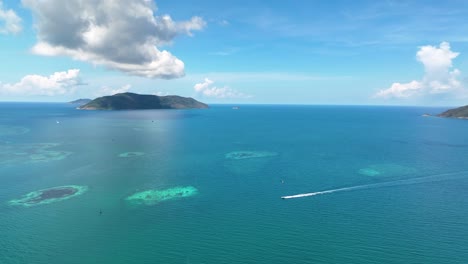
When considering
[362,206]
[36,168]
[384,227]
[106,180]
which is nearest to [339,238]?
[384,227]

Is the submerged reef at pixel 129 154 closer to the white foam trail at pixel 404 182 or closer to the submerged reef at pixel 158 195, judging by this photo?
the submerged reef at pixel 158 195

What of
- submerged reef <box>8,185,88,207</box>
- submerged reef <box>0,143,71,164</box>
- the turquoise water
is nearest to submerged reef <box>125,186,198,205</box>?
the turquoise water

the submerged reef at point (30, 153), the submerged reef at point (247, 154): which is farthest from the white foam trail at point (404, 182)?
the submerged reef at point (30, 153)

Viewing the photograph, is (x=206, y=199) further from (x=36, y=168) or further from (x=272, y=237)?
(x=36, y=168)

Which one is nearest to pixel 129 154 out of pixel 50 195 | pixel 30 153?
pixel 30 153

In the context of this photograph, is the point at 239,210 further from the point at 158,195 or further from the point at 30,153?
the point at 30,153

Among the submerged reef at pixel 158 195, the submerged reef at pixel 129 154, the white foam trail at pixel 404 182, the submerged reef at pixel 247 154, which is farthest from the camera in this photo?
the submerged reef at pixel 247 154

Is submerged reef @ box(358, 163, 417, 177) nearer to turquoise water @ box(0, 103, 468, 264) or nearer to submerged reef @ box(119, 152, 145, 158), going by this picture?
turquoise water @ box(0, 103, 468, 264)

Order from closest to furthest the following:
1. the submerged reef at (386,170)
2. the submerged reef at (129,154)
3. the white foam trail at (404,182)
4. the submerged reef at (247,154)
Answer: the white foam trail at (404,182), the submerged reef at (386,170), the submerged reef at (129,154), the submerged reef at (247,154)
